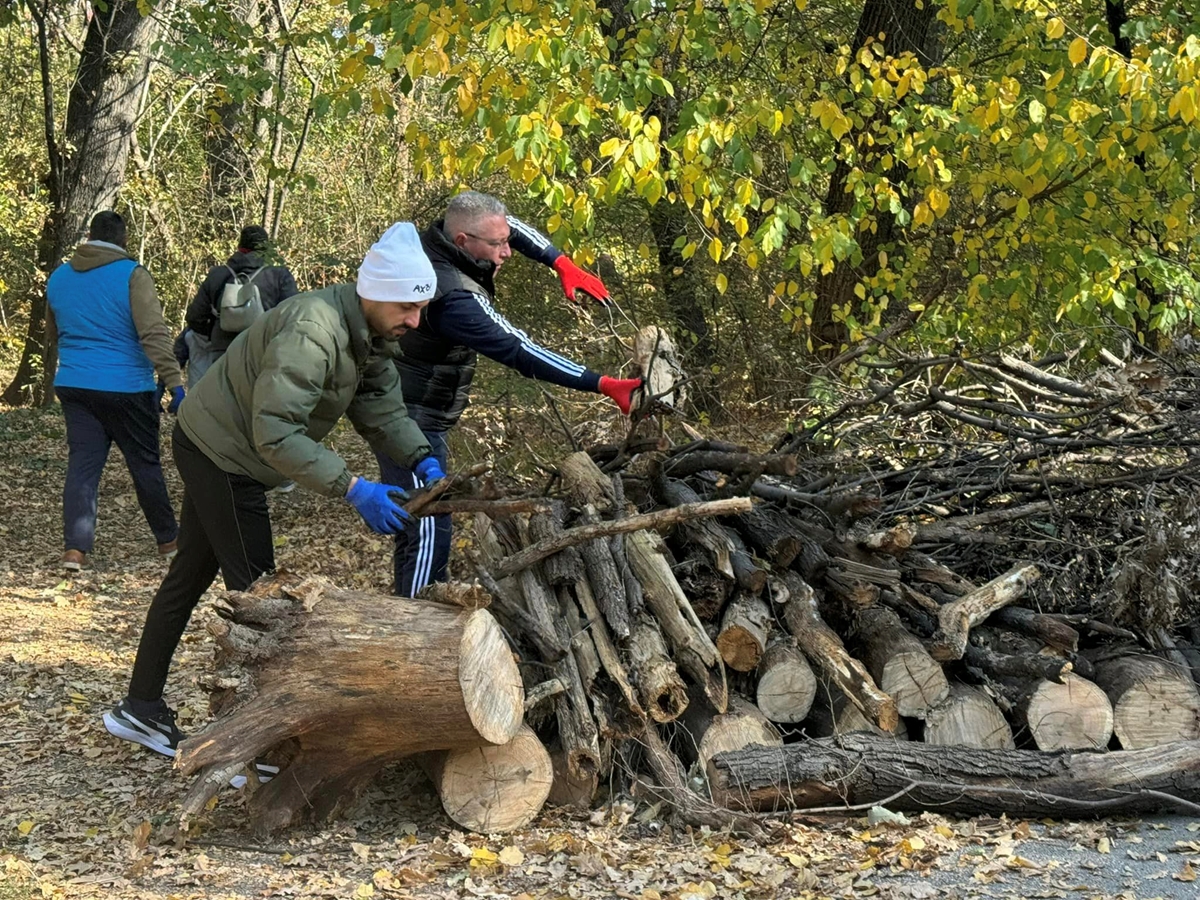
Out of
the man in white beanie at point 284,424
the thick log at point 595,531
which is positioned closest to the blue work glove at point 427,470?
the man in white beanie at point 284,424

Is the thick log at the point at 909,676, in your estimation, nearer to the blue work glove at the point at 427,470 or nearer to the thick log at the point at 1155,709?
the thick log at the point at 1155,709

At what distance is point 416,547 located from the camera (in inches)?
210

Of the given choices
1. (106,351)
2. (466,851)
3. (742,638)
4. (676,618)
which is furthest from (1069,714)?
(106,351)

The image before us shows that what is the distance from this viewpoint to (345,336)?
14.4 ft

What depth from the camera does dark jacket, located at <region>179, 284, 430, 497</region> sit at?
419cm

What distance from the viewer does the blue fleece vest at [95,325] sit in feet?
24.5

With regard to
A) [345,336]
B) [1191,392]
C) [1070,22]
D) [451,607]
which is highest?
[1070,22]

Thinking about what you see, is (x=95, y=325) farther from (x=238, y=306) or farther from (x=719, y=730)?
(x=719, y=730)

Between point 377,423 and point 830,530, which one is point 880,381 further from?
point 377,423

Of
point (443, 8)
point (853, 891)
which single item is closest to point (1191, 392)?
point (853, 891)

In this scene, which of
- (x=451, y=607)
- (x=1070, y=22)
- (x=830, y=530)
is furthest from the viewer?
(x=1070, y=22)

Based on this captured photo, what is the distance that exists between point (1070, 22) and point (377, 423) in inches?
238

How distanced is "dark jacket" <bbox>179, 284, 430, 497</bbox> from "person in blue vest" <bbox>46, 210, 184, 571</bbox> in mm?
3094

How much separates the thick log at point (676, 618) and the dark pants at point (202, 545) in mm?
1452
